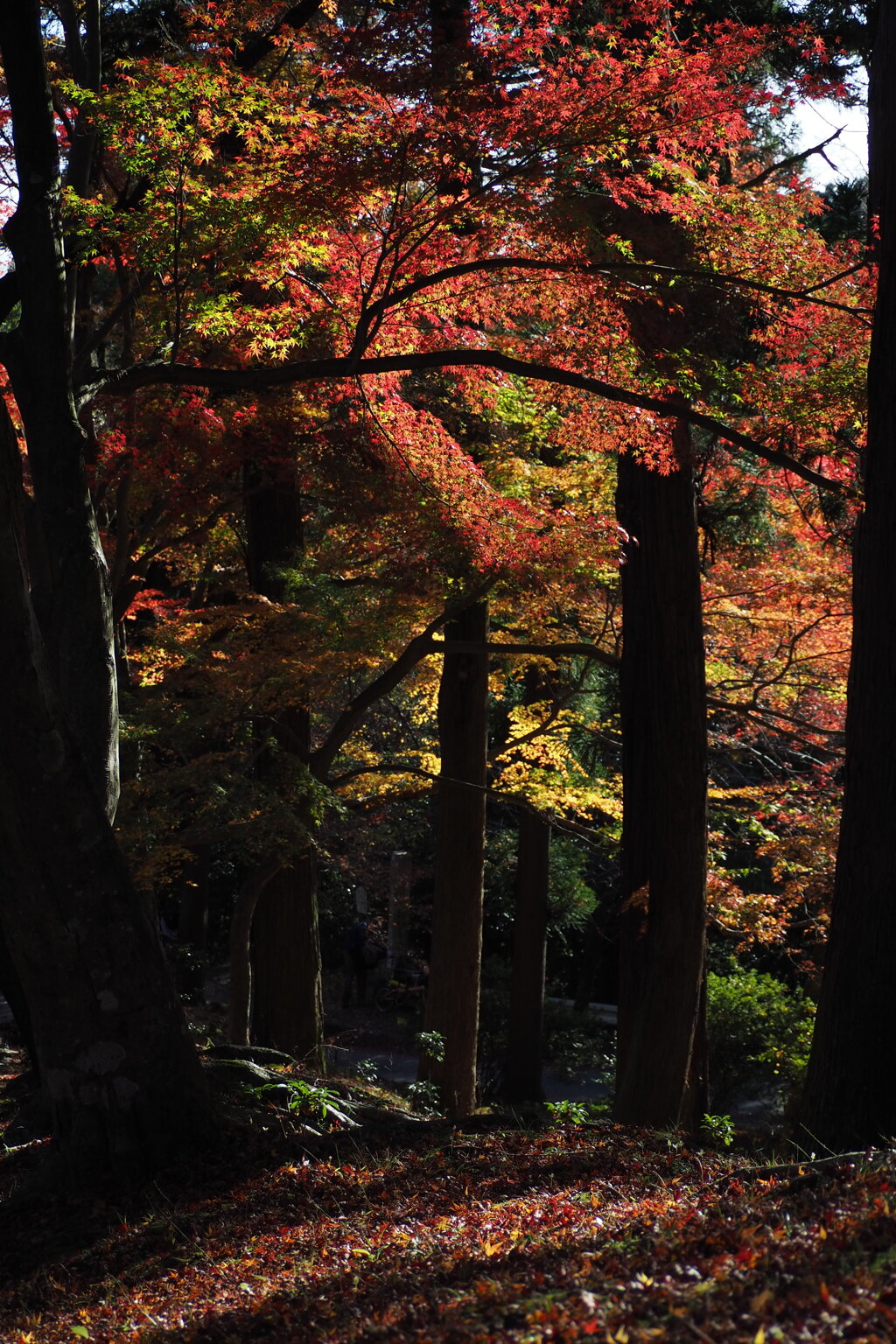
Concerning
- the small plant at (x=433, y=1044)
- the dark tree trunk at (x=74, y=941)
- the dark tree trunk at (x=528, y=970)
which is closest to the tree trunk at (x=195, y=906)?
the dark tree trunk at (x=528, y=970)

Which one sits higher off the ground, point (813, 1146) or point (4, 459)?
point (4, 459)

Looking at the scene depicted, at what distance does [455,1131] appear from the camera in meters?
5.24

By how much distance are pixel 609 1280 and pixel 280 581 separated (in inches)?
324

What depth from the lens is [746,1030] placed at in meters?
13.2

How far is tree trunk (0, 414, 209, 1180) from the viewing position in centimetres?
446

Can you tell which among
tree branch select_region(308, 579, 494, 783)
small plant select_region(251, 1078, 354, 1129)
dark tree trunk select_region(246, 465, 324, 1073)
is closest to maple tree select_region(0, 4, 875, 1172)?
small plant select_region(251, 1078, 354, 1129)

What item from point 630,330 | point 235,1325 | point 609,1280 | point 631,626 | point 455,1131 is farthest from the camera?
point 631,626

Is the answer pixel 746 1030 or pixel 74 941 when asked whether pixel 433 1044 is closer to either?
pixel 746 1030

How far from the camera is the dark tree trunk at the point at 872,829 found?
4.75 meters

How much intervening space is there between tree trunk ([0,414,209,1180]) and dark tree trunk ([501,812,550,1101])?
10882mm

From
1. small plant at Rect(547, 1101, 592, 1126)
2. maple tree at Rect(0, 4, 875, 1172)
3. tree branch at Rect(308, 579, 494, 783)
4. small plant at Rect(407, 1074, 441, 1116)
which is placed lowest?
small plant at Rect(407, 1074, 441, 1116)

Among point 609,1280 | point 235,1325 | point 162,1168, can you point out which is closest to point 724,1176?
point 609,1280

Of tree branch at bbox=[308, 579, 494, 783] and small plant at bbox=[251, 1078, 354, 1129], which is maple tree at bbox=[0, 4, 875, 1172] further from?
tree branch at bbox=[308, 579, 494, 783]

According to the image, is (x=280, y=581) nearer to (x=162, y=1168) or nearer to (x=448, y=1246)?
(x=162, y=1168)
